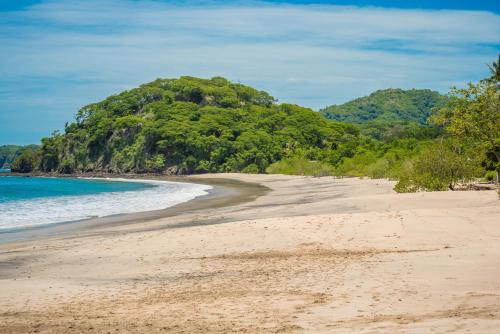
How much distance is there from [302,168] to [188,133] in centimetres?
4000

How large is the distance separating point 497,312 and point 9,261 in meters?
12.3

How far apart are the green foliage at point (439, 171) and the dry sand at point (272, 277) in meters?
11.6

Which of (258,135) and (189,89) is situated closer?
(258,135)

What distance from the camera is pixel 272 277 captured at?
11523 mm

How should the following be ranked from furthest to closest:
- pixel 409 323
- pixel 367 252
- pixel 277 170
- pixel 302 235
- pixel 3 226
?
pixel 277 170
pixel 3 226
pixel 302 235
pixel 367 252
pixel 409 323

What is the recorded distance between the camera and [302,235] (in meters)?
17.0

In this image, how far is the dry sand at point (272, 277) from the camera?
8.16 m

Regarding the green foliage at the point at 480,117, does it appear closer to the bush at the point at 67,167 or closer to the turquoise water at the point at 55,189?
the turquoise water at the point at 55,189

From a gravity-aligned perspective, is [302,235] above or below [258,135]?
below

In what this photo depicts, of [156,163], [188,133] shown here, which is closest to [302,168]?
[188,133]

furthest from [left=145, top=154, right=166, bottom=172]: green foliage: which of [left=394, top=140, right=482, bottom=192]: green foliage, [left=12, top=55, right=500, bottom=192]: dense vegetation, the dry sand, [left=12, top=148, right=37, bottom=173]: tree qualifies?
the dry sand

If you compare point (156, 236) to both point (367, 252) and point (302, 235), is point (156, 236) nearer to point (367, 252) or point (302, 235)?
point (302, 235)

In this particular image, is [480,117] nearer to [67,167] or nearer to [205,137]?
[205,137]

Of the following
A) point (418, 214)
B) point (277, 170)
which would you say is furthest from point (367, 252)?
point (277, 170)
